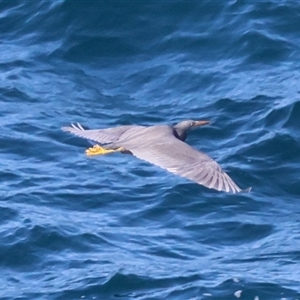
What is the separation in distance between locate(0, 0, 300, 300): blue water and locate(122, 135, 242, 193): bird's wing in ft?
3.06

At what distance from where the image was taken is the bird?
736 cm

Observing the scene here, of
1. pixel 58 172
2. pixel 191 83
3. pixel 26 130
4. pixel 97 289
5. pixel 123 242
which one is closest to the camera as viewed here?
pixel 97 289

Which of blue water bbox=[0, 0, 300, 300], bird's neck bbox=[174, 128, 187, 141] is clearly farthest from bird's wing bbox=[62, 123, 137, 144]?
blue water bbox=[0, 0, 300, 300]

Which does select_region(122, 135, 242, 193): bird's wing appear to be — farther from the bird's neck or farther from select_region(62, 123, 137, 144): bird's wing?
the bird's neck

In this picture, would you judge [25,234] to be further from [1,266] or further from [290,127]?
[290,127]

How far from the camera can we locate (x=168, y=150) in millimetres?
7770

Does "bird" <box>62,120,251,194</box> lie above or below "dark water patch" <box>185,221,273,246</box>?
above

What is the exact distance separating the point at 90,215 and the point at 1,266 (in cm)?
108

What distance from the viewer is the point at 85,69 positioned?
1182cm

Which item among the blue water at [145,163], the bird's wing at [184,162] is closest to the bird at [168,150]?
the bird's wing at [184,162]

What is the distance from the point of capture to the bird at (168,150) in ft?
24.2

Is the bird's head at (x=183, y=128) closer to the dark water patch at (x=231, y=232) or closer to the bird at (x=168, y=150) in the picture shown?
the bird at (x=168, y=150)

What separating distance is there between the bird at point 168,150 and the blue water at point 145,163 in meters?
0.76

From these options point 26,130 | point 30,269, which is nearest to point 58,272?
point 30,269
